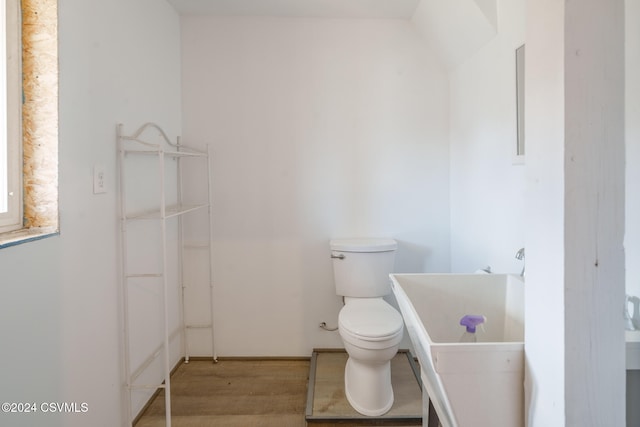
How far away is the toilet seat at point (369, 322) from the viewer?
6.71 ft

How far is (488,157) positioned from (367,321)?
3.51ft

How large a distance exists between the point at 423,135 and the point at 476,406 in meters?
2.08

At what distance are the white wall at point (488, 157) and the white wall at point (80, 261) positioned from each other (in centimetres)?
179

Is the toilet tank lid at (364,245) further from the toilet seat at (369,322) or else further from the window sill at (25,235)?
the window sill at (25,235)

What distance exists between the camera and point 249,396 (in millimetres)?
2346

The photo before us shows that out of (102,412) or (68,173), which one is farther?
(102,412)

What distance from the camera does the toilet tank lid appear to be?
2555mm

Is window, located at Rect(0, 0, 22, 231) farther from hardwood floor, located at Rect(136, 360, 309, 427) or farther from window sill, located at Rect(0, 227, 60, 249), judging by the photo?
hardwood floor, located at Rect(136, 360, 309, 427)

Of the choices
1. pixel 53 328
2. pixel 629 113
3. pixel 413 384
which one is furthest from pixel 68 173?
pixel 413 384

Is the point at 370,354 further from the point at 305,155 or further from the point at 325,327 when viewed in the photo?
the point at 305,155

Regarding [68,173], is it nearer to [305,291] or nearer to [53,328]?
[53,328]

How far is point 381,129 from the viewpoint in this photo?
9.09ft

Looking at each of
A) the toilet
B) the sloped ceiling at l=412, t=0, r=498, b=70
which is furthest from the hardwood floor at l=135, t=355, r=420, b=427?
the sloped ceiling at l=412, t=0, r=498, b=70

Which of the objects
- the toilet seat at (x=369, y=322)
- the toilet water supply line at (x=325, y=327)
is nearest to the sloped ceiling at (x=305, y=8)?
the toilet seat at (x=369, y=322)
